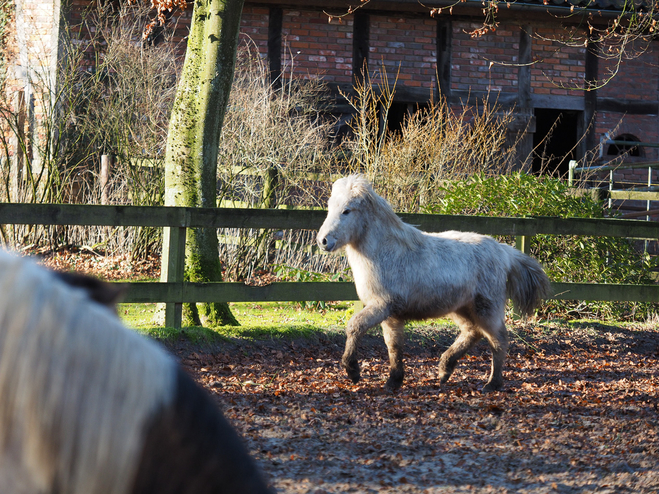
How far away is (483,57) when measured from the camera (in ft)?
44.8

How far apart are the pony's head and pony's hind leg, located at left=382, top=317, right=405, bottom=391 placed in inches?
30.5

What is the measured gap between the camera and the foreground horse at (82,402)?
864mm

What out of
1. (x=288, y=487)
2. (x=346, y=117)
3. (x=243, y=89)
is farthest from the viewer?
(x=346, y=117)

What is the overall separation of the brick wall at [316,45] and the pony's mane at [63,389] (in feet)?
40.3

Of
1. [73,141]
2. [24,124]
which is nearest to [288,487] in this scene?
[73,141]

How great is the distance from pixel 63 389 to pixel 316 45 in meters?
12.8

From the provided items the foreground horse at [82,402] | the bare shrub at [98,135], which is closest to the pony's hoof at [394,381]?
the foreground horse at [82,402]

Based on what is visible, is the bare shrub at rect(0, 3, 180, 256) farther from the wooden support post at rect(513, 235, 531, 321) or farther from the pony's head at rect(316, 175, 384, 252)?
the pony's head at rect(316, 175, 384, 252)

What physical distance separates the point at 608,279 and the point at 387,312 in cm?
440

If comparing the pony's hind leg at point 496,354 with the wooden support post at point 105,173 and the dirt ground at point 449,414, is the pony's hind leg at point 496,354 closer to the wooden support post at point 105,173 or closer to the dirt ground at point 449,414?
the dirt ground at point 449,414

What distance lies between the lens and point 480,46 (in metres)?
13.7

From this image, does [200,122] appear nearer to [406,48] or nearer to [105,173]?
[105,173]

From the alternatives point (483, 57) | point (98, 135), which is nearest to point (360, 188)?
point (98, 135)

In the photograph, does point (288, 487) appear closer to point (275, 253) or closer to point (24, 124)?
point (275, 253)
